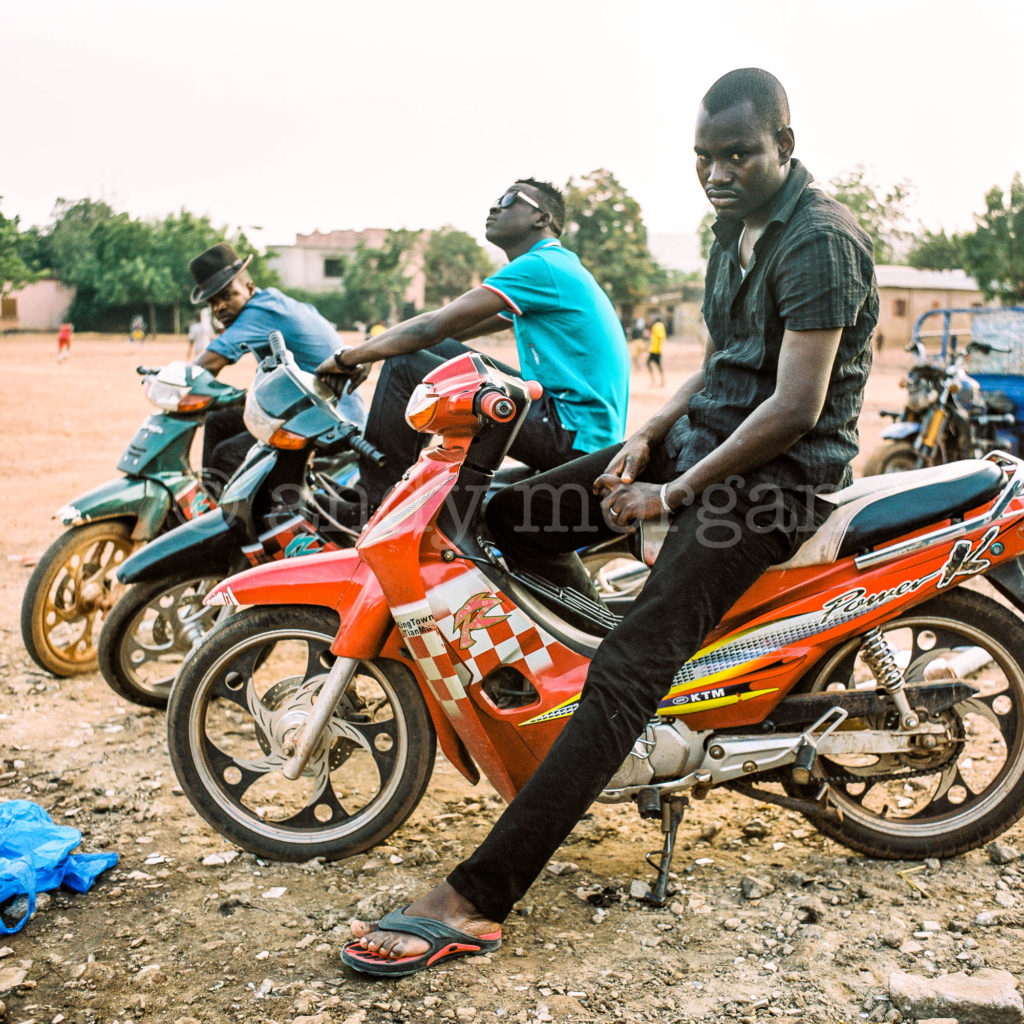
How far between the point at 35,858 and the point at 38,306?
1935 inches

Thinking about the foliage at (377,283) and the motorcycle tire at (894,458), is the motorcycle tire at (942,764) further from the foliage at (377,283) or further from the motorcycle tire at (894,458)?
the foliage at (377,283)

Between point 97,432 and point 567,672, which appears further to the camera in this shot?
point 97,432

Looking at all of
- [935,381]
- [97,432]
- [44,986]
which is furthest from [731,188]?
[97,432]

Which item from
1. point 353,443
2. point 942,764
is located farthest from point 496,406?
point 942,764

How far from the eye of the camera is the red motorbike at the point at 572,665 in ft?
9.20

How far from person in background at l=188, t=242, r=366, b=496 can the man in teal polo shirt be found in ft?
3.02

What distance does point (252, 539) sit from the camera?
12.6 feet

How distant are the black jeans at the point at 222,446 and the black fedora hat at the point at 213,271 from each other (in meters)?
0.55

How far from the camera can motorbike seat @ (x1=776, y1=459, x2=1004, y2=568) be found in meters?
2.78

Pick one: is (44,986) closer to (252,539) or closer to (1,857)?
(1,857)

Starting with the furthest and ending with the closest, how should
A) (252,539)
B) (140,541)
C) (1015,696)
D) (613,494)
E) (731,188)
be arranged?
(140,541)
(252,539)
(1015,696)
(613,494)
(731,188)

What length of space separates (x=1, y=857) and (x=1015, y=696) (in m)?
2.85

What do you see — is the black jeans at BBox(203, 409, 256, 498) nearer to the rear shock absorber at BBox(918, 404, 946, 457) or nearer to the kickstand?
the kickstand

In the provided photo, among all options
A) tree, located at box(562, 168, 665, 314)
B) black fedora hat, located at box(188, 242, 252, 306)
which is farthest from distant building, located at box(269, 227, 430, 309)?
black fedora hat, located at box(188, 242, 252, 306)
